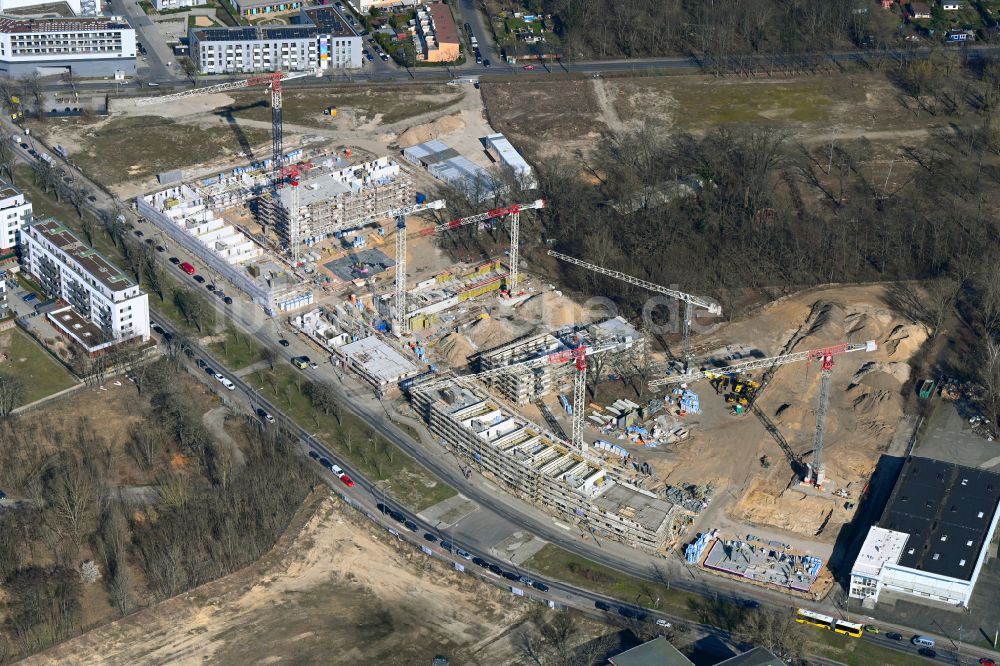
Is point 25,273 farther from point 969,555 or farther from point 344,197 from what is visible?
point 969,555

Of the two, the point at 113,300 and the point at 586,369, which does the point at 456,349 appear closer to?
the point at 586,369

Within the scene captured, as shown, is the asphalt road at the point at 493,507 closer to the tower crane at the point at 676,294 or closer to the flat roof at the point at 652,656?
the flat roof at the point at 652,656

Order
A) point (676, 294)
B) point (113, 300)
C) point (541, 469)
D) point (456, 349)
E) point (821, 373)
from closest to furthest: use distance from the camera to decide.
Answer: point (541, 469), point (821, 373), point (113, 300), point (676, 294), point (456, 349)

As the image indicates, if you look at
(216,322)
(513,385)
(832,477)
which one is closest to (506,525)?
(513,385)

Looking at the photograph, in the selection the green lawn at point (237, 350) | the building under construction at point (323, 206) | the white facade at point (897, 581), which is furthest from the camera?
the building under construction at point (323, 206)

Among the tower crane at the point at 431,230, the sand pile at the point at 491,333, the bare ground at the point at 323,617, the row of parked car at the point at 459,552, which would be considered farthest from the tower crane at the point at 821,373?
the bare ground at the point at 323,617

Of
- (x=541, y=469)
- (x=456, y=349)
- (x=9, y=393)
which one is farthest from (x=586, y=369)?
(x=9, y=393)
